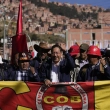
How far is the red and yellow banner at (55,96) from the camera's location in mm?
6102

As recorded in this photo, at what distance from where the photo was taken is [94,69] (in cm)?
616

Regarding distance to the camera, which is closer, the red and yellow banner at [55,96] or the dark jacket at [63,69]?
the red and yellow banner at [55,96]

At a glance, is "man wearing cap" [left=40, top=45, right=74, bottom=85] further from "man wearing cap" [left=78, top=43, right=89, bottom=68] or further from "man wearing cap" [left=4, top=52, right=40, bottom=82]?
"man wearing cap" [left=78, top=43, right=89, bottom=68]

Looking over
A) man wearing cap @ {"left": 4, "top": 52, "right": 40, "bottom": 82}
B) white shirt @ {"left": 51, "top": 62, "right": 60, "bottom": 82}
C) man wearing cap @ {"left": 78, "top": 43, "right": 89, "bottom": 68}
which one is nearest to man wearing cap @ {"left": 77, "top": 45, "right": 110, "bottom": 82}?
white shirt @ {"left": 51, "top": 62, "right": 60, "bottom": 82}

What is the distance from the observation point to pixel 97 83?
6090mm

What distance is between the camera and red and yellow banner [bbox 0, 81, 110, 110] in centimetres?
610

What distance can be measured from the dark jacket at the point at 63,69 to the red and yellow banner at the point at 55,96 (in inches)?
7.1

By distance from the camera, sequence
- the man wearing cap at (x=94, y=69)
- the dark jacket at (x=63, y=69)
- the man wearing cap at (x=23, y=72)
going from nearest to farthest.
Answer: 1. the man wearing cap at (x=94, y=69)
2. the dark jacket at (x=63, y=69)
3. the man wearing cap at (x=23, y=72)

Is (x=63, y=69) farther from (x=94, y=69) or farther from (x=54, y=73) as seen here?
(x=94, y=69)

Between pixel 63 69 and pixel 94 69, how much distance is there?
0.54m

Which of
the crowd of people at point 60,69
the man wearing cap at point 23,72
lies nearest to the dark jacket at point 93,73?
the crowd of people at point 60,69

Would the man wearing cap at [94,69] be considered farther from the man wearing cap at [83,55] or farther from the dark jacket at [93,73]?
the man wearing cap at [83,55]

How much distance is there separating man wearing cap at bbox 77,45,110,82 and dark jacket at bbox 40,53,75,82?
205 mm

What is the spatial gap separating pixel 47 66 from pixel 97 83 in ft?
3.02
